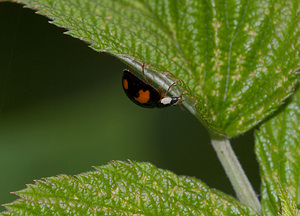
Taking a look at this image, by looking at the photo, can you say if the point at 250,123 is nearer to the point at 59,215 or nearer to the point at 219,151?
the point at 219,151

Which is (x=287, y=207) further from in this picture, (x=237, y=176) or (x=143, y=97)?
Answer: (x=143, y=97)

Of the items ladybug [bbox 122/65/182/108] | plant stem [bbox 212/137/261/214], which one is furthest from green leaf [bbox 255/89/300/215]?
ladybug [bbox 122/65/182/108]

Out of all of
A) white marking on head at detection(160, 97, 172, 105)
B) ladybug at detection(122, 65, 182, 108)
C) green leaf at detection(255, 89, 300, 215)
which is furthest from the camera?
white marking on head at detection(160, 97, 172, 105)

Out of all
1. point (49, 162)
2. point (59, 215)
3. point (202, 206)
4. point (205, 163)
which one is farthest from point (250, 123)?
point (49, 162)

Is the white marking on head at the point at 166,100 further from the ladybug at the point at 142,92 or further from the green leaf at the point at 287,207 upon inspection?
the green leaf at the point at 287,207

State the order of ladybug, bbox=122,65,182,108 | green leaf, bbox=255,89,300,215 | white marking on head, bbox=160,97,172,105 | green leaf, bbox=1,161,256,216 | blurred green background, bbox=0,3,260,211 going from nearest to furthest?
green leaf, bbox=1,161,256,216 → green leaf, bbox=255,89,300,215 → ladybug, bbox=122,65,182,108 → white marking on head, bbox=160,97,172,105 → blurred green background, bbox=0,3,260,211

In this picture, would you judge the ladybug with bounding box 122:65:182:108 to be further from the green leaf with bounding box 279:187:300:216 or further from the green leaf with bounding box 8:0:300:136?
the green leaf with bounding box 279:187:300:216
